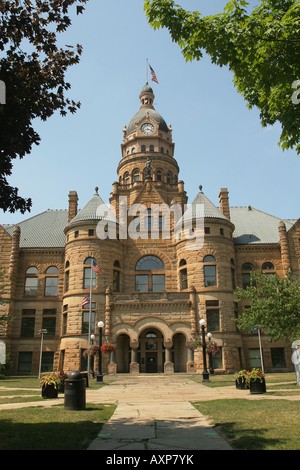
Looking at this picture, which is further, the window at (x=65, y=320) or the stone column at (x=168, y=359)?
the window at (x=65, y=320)

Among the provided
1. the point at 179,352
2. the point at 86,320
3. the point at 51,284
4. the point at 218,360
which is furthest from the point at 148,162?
the point at 218,360

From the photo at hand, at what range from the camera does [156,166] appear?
2024 inches

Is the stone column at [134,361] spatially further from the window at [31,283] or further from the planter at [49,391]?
the planter at [49,391]

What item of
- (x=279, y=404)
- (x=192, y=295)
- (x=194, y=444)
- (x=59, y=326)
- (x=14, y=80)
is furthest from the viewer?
(x=59, y=326)

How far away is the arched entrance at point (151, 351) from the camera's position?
36438mm

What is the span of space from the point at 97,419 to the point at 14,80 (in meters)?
8.80

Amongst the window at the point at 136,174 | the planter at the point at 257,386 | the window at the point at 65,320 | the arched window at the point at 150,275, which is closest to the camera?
the planter at the point at 257,386

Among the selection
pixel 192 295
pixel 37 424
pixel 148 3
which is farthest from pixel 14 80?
pixel 192 295

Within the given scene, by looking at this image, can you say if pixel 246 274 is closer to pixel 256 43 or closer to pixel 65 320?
pixel 65 320

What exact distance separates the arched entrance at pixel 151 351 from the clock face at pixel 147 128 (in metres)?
29.7

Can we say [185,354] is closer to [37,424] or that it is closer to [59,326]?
[59,326]

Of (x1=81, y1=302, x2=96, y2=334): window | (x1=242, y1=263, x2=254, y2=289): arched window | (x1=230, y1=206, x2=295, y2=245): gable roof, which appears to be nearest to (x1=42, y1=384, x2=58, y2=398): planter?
(x1=81, y1=302, x2=96, y2=334): window

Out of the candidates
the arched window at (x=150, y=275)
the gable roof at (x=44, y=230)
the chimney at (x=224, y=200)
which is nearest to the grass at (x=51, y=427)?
the arched window at (x=150, y=275)

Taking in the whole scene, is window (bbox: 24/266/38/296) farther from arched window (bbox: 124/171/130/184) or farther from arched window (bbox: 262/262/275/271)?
arched window (bbox: 262/262/275/271)
